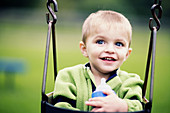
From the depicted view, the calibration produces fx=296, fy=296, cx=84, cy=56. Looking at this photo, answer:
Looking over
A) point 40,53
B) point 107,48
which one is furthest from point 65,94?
point 40,53

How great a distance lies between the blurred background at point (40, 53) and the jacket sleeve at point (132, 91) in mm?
2266

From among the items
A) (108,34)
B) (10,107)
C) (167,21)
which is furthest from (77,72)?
(167,21)

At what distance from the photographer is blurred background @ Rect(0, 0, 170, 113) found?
4.90 meters

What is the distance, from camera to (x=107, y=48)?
1837 millimetres

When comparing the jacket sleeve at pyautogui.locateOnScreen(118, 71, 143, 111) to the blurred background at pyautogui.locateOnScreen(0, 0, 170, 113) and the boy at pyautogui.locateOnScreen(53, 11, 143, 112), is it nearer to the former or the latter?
the boy at pyautogui.locateOnScreen(53, 11, 143, 112)

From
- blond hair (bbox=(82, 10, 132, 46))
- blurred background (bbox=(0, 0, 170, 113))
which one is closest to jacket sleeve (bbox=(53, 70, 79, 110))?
blond hair (bbox=(82, 10, 132, 46))

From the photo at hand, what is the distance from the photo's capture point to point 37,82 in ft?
19.1

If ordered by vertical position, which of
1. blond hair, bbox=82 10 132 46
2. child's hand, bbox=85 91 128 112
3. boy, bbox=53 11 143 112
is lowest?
child's hand, bbox=85 91 128 112

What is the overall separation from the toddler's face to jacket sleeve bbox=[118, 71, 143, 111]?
0.15m

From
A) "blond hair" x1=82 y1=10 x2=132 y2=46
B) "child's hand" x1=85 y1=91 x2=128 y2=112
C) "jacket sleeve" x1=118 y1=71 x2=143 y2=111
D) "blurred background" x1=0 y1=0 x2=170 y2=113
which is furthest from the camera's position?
"blurred background" x1=0 y1=0 x2=170 y2=113

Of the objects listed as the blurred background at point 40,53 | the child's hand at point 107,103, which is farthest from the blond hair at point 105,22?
the blurred background at point 40,53

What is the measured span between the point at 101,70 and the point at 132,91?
241 mm

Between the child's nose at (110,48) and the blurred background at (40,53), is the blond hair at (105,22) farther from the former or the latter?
the blurred background at (40,53)

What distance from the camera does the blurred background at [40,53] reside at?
4.90m
